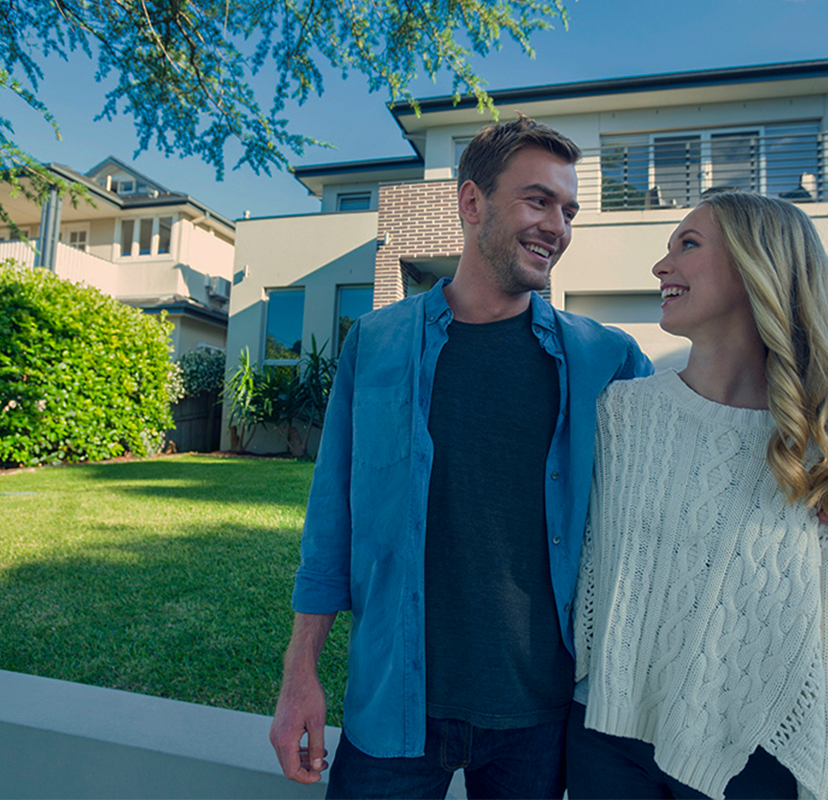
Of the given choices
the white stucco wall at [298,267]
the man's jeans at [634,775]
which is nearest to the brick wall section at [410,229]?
the white stucco wall at [298,267]

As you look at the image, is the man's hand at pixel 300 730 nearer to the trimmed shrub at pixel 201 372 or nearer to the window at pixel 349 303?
the window at pixel 349 303

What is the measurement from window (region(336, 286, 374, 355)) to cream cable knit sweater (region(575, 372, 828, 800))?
1230 cm

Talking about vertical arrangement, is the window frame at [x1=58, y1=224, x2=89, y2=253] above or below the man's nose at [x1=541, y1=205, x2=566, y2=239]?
above

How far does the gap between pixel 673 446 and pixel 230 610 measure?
286 cm

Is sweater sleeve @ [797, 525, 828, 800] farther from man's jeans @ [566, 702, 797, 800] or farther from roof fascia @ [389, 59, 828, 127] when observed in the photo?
roof fascia @ [389, 59, 828, 127]

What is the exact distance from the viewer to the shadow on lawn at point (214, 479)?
22.3 feet

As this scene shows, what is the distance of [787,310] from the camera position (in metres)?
1.33

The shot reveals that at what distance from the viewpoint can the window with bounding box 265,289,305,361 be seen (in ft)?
45.8

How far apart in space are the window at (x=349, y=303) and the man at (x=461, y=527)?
11.9 metres

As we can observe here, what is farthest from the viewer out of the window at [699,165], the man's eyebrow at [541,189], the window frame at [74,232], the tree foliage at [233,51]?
the window frame at [74,232]

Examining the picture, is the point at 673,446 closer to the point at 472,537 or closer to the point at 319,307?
the point at 472,537

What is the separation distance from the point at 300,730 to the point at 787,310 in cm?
143

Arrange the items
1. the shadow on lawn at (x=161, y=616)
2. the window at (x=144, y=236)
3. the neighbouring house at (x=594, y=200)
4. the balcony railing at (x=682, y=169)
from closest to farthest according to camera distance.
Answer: the shadow on lawn at (x=161, y=616) → the neighbouring house at (x=594, y=200) → the balcony railing at (x=682, y=169) → the window at (x=144, y=236)

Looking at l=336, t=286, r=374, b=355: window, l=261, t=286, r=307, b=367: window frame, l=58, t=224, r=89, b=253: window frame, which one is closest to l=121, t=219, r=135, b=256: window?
l=58, t=224, r=89, b=253: window frame
